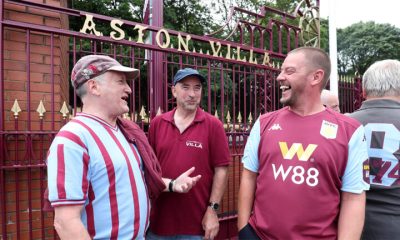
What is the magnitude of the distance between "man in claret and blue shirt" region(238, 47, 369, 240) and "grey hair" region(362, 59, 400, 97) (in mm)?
452

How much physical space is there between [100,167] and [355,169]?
50.7 inches

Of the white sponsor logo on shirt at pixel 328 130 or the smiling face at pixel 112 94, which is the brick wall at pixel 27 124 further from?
the white sponsor logo on shirt at pixel 328 130

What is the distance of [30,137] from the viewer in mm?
2646

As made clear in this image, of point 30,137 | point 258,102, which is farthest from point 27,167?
point 258,102

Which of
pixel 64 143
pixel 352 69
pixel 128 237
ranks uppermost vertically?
pixel 352 69

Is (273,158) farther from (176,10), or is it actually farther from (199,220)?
(176,10)

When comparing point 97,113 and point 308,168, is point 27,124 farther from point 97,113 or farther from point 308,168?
point 308,168

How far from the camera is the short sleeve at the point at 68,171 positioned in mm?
1477

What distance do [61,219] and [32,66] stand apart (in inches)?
69.2

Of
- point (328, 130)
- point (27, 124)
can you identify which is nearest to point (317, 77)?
point (328, 130)

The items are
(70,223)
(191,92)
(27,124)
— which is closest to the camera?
(70,223)

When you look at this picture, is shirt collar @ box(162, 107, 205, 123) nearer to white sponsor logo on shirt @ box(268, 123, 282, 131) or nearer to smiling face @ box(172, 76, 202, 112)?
smiling face @ box(172, 76, 202, 112)

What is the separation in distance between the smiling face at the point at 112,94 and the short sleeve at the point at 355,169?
4.04 feet

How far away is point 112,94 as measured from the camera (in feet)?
5.92
